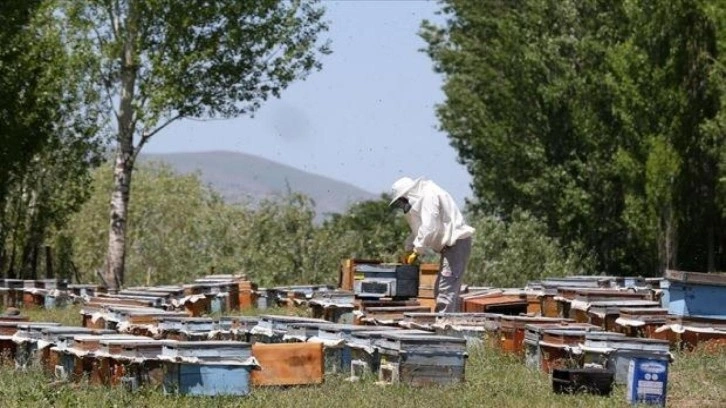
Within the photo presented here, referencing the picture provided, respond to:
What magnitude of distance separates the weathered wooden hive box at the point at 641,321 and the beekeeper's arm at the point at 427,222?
292cm

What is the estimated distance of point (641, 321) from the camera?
1773 cm

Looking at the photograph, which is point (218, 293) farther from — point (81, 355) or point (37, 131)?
point (37, 131)

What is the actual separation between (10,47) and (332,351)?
2283cm

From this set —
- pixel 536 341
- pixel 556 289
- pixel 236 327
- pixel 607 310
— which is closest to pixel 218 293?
pixel 556 289

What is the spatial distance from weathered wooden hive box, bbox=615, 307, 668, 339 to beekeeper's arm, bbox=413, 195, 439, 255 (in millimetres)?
2915

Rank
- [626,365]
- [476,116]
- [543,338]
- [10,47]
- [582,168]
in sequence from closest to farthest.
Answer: [626,365] < [543,338] < [10,47] < [582,168] < [476,116]

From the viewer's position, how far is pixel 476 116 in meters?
53.3

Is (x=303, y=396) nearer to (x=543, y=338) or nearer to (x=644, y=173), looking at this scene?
(x=543, y=338)

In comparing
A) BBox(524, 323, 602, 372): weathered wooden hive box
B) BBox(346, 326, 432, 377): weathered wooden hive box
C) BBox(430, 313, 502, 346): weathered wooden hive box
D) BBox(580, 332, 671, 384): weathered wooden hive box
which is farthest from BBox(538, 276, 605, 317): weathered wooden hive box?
BBox(346, 326, 432, 377): weathered wooden hive box

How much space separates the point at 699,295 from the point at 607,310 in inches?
42.5

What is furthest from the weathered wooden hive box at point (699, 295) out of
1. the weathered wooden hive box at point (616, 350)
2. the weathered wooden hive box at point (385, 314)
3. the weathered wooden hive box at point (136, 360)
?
the weathered wooden hive box at point (136, 360)

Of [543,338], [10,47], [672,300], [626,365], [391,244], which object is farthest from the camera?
[391,244]

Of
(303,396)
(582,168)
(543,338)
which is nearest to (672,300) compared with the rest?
(543,338)

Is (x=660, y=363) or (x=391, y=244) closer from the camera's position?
(x=660, y=363)
